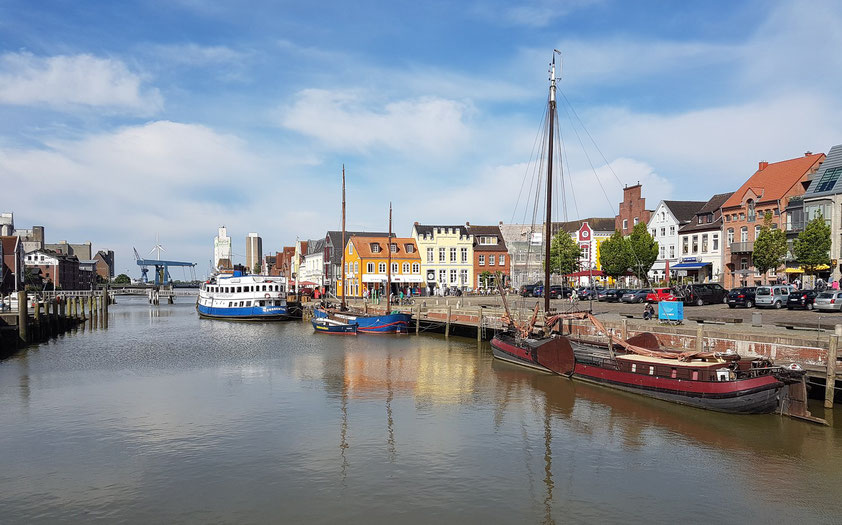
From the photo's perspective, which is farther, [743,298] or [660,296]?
[660,296]

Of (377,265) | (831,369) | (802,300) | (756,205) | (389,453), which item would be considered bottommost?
(389,453)

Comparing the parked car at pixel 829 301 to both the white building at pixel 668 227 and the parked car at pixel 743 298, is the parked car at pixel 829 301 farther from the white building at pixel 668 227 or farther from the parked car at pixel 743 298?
the white building at pixel 668 227

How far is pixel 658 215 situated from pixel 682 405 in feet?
196

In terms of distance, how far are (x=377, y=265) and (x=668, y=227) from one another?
123 ft

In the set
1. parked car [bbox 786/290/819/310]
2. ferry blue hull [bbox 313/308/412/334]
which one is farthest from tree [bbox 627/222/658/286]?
ferry blue hull [bbox 313/308/412/334]

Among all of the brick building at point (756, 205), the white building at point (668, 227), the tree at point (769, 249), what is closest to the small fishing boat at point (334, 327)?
the tree at point (769, 249)

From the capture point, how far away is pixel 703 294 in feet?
153

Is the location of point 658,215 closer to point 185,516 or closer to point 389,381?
point 389,381

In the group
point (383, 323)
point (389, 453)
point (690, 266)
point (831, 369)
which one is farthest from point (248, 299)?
point (831, 369)

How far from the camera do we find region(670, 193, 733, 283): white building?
67.4 m

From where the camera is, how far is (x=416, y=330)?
50906 mm

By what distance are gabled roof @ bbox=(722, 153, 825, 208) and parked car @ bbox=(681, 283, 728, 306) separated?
19.9 metres

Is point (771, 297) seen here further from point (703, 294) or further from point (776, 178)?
point (776, 178)

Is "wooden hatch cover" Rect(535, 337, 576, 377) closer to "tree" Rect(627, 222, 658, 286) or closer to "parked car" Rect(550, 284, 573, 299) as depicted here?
"parked car" Rect(550, 284, 573, 299)
